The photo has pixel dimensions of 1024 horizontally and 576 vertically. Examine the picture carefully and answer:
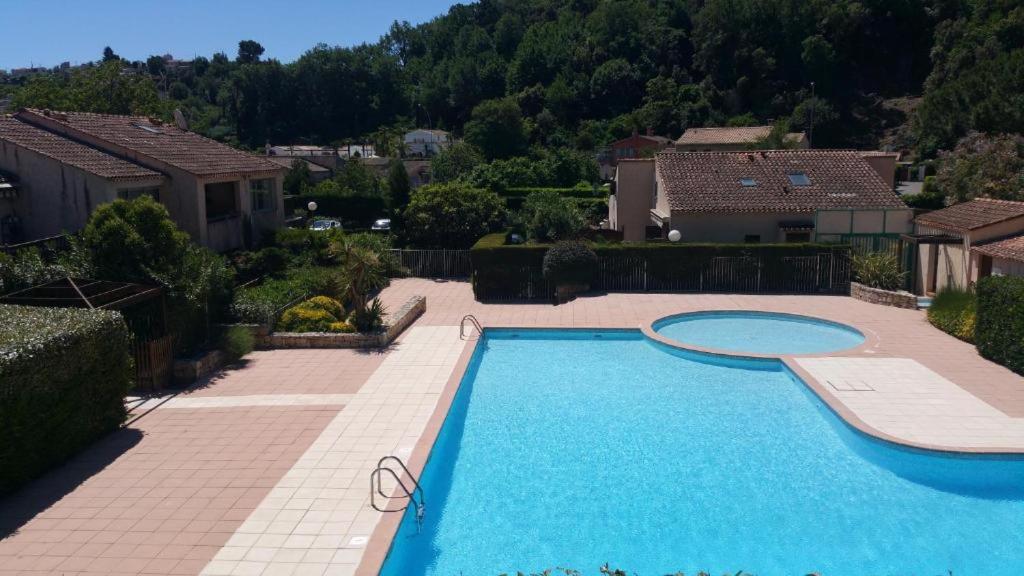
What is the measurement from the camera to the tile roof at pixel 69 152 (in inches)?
767

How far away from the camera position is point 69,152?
2022 cm

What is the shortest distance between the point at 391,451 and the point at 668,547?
14.8ft

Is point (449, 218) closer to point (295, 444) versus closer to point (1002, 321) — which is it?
point (295, 444)

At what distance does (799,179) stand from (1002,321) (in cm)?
1392

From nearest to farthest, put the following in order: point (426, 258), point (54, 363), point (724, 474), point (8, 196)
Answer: point (54, 363) → point (724, 474) → point (8, 196) → point (426, 258)

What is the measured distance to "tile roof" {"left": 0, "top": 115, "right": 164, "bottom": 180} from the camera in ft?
63.9

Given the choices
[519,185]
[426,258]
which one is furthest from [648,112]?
[426,258]

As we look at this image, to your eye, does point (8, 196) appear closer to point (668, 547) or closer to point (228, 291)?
point (228, 291)

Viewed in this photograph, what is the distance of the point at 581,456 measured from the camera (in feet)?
39.2

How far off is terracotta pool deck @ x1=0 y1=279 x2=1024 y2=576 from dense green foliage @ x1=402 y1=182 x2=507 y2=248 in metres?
9.43

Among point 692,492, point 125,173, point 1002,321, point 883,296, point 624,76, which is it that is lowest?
point 692,492

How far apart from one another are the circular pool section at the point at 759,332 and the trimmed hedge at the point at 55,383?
13.1m

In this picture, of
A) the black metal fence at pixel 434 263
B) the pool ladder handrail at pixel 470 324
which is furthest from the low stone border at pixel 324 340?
the black metal fence at pixel 434 263

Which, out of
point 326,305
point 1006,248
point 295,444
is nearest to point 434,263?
point 326,305
